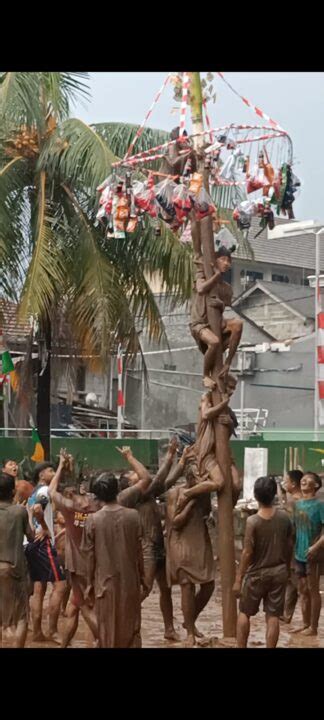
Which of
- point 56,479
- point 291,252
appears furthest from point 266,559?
point 291,252

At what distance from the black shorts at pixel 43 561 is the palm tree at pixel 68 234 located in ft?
15.5

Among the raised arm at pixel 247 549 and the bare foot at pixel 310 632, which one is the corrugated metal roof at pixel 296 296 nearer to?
the bare foot at pixel 310 632

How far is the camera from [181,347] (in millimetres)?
34500

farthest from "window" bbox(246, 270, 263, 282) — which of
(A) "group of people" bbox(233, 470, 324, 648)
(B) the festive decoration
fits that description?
(A) "group of people" bbox(233, 470, 324, 648)

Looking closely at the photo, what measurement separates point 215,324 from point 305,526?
221 centimetres

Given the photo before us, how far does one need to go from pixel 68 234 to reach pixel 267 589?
874 cm

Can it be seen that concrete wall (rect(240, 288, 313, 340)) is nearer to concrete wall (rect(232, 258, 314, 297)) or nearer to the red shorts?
concrete wall (rect(232, 258, 314, 297))

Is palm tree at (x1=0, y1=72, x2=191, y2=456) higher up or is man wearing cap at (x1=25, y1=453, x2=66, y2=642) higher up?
palm tree at (x1=0, y1=72, x2=191, y2=456)

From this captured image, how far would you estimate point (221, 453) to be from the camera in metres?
11.5

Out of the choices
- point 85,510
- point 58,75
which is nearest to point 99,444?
point 58,75

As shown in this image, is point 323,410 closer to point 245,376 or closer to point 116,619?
point 245,376

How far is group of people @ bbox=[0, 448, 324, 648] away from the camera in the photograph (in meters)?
9.19

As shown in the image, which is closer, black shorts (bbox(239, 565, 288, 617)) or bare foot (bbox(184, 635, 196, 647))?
black shorts (bbox(239, 565, 288, 617))

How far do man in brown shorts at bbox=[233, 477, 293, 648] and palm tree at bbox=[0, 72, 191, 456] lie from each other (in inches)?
276
